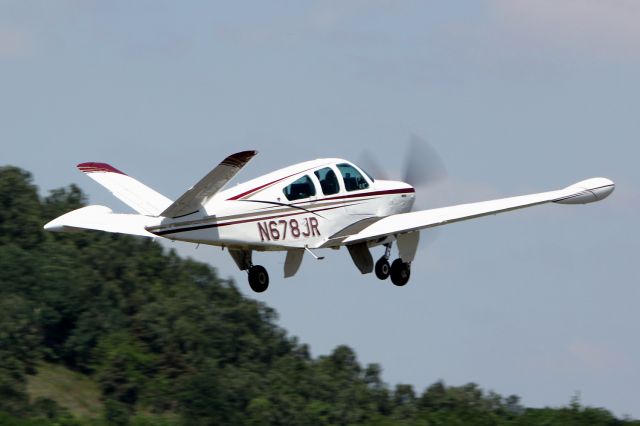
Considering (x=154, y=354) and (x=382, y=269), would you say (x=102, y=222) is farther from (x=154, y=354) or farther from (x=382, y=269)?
(x=154, y=354)

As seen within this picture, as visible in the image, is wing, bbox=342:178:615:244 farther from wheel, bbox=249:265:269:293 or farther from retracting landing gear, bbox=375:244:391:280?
wheel, bbox=249:265:269:293

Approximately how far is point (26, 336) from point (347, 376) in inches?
739

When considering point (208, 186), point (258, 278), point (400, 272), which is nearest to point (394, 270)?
point (400, 272)

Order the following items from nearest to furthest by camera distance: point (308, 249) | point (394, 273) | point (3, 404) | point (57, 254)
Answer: point (308, 249)
point (394, 273)
point (3, 404)
point (57, 254)

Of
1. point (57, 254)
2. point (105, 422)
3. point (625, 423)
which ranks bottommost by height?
point (105, 422)

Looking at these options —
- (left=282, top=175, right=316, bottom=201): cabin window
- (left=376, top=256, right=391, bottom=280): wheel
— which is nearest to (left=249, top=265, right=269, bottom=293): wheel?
(left=282, top=175, right=316, bottom=201): cabin window

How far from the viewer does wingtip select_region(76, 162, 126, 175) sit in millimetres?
30344

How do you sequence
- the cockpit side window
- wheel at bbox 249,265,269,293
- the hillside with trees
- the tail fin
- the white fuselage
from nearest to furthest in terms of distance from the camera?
the white fuselage
the tail fin
the cockpit side window
wheel at bbox 249,265,269,293
the hillside with trees

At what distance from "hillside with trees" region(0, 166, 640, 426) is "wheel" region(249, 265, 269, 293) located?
127ft

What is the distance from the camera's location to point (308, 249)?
2867 centimetres

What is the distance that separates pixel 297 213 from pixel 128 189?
3.80 metres

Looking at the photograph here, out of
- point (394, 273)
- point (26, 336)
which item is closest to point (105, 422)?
point (26, 336)

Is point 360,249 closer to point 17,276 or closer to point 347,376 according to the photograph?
point 347,376

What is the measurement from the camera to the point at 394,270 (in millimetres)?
30531
